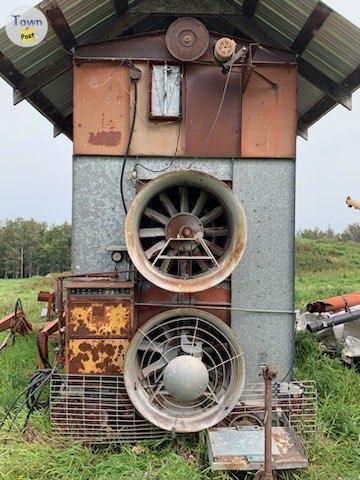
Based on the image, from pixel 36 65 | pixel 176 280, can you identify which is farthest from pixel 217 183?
pixel 36 65

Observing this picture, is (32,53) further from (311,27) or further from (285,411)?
(285,411)

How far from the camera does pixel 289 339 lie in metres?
6.01

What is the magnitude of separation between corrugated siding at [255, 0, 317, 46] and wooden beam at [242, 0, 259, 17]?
0.05 metres

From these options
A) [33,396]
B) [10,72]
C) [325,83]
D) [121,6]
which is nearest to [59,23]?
[121,6]

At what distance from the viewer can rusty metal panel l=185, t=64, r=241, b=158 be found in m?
6.01

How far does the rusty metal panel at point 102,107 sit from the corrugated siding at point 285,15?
1.90 meters

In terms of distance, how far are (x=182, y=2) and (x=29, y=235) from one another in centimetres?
4847

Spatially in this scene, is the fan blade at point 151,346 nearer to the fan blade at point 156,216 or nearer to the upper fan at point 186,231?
the upper fan at point 186,231

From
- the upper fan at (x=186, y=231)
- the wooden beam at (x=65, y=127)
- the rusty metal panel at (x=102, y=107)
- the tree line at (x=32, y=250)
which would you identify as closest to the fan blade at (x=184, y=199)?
the upper fan at (x=186, y=231)

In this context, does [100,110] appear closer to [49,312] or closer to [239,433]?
[239,433]

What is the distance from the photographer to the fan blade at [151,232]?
5560 millimetres

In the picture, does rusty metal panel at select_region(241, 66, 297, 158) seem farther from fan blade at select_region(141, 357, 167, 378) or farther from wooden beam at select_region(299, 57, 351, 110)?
fan blade at select_region(141, 357, 167, 378)

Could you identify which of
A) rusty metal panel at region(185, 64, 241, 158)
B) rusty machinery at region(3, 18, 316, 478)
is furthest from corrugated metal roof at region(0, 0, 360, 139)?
rusty metal panel at region(185, 64, 241, 158)

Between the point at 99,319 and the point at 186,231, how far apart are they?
137cm
